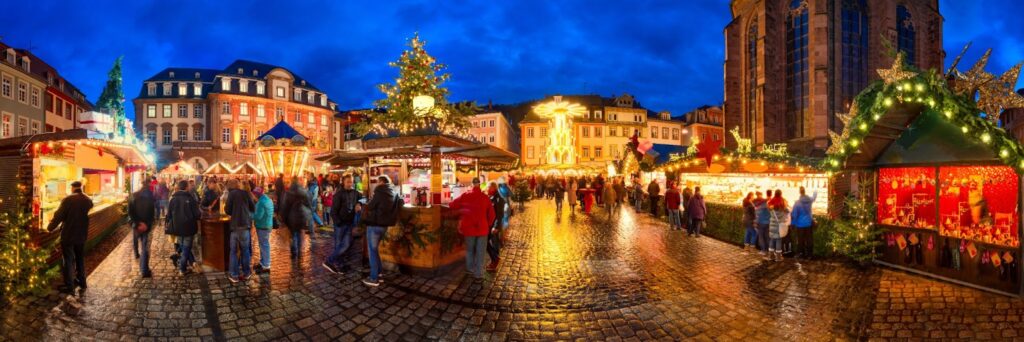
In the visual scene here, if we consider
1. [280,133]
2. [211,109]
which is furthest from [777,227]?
[211,109]

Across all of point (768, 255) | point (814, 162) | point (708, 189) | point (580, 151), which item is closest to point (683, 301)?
point (768, 255)

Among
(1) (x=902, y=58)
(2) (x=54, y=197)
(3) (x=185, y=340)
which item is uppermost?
(1) (x=902, y=58)

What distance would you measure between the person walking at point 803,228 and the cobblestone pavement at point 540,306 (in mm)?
697

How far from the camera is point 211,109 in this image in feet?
167

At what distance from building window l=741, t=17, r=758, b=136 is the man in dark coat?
1406 inches

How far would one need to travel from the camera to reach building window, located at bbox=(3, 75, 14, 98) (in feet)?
90.7

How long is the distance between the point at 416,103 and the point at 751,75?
31.7 meters

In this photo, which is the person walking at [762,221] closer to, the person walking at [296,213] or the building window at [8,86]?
Result: the person walking at [296,213]

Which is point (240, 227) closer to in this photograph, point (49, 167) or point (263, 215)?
point (263, 215)

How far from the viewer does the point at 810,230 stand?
9094mm

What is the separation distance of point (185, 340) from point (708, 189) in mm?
14099

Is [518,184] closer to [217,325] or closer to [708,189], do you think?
[708,189]

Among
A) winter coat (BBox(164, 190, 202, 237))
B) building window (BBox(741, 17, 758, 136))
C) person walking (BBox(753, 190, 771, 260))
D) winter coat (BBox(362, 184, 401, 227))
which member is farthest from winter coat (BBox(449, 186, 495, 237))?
building window (BBox(741, 17, 758, 136))

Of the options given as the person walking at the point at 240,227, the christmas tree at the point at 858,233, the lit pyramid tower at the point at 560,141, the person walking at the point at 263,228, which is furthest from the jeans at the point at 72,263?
the lit pyramid tower at the point at 560,141
